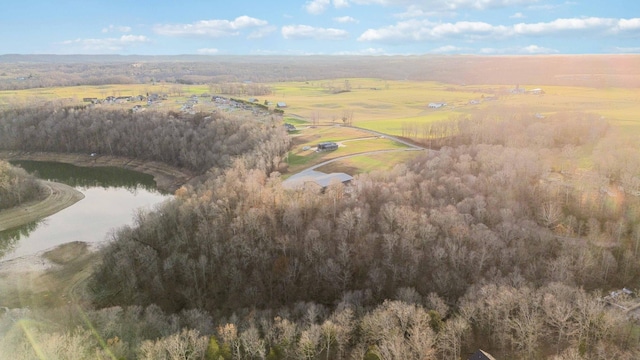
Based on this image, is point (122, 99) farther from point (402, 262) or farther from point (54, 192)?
point (402, 262)

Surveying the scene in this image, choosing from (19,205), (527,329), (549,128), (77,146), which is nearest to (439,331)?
(527,329)

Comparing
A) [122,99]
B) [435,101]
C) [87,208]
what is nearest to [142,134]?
[87,208]

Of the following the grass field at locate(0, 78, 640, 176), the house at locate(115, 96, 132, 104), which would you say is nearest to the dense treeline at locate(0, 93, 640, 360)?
the grass field at locate(0, 78, 640, 176)

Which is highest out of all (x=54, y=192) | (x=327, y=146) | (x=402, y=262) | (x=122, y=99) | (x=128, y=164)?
(x=122, y=99)

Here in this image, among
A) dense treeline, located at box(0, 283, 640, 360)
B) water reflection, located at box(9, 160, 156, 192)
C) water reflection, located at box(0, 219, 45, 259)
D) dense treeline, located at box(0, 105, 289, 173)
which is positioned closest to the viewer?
dense treeline, located at box(0, 283, 640, 360)

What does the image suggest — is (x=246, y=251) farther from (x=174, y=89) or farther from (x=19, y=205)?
(x=174, y=89)

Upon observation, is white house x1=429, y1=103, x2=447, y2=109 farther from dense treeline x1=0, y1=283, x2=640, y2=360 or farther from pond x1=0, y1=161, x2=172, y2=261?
dense treeline x1=0, y1=283, x2=640, y2=360
